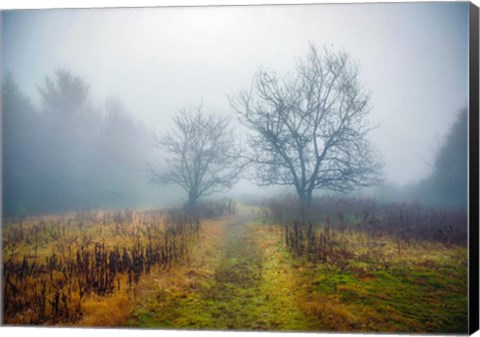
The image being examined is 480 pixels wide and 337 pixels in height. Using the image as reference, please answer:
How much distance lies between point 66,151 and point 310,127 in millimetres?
2558

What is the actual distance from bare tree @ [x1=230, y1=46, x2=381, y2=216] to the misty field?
27 cm

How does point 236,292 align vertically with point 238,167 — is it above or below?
below

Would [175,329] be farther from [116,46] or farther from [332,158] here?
[116,46]

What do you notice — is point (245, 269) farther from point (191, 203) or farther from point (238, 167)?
point (238, 167)

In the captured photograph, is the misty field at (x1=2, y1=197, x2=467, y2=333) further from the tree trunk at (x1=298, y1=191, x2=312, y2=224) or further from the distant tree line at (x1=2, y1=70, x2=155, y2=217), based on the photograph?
the distant tree line at (x1=2, y1=70, x2=155, y2=217)

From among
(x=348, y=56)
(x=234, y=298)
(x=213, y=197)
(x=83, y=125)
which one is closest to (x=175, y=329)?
(x=234, y=298)

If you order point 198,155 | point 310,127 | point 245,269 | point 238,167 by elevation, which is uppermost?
point 310,127

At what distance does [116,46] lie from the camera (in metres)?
4.48

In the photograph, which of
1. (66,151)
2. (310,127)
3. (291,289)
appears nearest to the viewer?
(291,289)

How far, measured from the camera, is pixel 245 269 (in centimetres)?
430

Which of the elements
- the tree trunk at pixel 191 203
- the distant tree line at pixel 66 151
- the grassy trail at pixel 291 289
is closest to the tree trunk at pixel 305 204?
the grassy trail at pixel 291 289

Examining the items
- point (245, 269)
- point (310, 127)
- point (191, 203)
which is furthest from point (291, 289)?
point (310, 127)

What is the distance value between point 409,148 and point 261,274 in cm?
194

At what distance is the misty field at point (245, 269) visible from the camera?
4164 millimetres
